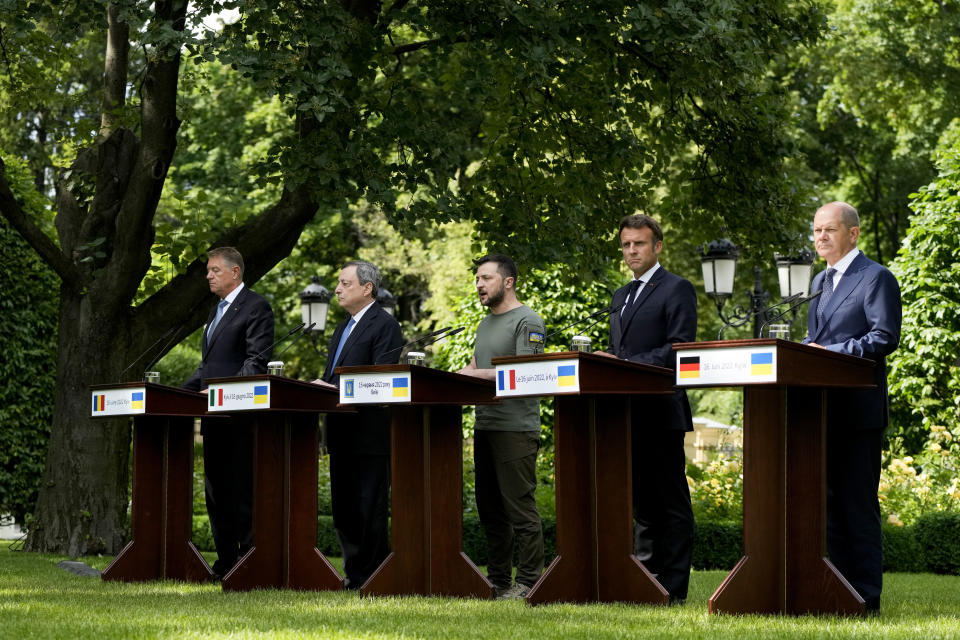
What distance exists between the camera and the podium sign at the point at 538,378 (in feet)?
20.5

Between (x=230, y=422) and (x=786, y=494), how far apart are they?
4353 millimetres

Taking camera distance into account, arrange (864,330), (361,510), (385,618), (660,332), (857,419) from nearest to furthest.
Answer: (385,618) → (857,419) → (864,330) → (660,332) → (361,510)

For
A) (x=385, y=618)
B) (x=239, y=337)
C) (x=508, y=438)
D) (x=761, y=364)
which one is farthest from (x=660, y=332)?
(x=239, y=337)

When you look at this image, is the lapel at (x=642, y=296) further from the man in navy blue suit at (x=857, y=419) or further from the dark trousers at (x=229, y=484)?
the dark trousers at (x=229, y=484)

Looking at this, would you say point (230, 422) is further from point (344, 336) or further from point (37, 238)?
point (37, 238)

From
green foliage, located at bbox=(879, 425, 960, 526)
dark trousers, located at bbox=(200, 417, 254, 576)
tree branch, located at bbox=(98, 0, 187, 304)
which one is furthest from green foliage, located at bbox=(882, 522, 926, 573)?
tree branch, located at bbox=(98, 0, 187, 304)

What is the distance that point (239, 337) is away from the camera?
881 centimetres

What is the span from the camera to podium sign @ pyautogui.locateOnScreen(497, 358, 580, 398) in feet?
20.5

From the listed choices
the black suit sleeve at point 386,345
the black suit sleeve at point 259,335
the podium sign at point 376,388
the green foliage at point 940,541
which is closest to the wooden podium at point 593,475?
the podium sign at point 376,388

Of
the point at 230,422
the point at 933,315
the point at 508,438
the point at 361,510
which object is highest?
the point at 933,315

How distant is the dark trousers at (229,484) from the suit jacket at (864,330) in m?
4.31

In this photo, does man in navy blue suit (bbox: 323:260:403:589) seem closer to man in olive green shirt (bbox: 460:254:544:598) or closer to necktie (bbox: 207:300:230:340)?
man in olive green shirt (bbox: 460:254:544:598)

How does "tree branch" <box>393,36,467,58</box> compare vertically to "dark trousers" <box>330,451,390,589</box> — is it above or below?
above

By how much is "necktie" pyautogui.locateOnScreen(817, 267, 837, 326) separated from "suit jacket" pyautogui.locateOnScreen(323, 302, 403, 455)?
9.12 feet
